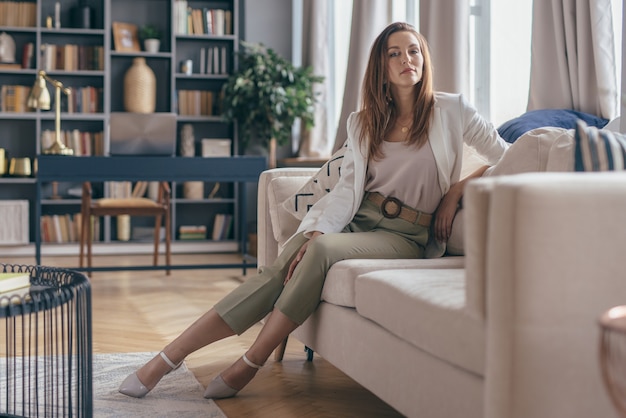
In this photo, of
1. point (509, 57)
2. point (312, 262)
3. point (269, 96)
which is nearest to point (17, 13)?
point (269, 96)

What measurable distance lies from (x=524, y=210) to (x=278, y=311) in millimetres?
1118

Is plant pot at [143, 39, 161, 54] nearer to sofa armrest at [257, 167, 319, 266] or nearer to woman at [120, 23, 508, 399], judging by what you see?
sofa armrest at [257, 167, 319, 266]

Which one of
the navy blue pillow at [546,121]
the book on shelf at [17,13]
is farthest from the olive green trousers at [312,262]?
the book on shelf at [17,13]

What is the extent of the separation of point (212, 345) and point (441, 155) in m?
1.23

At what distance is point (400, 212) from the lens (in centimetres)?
258

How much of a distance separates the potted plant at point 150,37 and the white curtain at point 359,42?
6.07 ft

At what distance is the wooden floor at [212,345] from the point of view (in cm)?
244

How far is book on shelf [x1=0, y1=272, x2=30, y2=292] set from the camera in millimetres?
1756

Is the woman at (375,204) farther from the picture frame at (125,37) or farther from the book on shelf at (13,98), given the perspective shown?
the book on shelf at (13,98)

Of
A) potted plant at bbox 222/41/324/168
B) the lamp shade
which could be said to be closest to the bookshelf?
potted plant at bbox 222/41/324/168

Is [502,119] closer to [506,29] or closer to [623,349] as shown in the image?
[506,29]

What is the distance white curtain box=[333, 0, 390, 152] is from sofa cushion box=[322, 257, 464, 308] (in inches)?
117

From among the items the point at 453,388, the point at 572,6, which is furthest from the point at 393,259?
the point at 572,6

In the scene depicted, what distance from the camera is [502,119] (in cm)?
420
